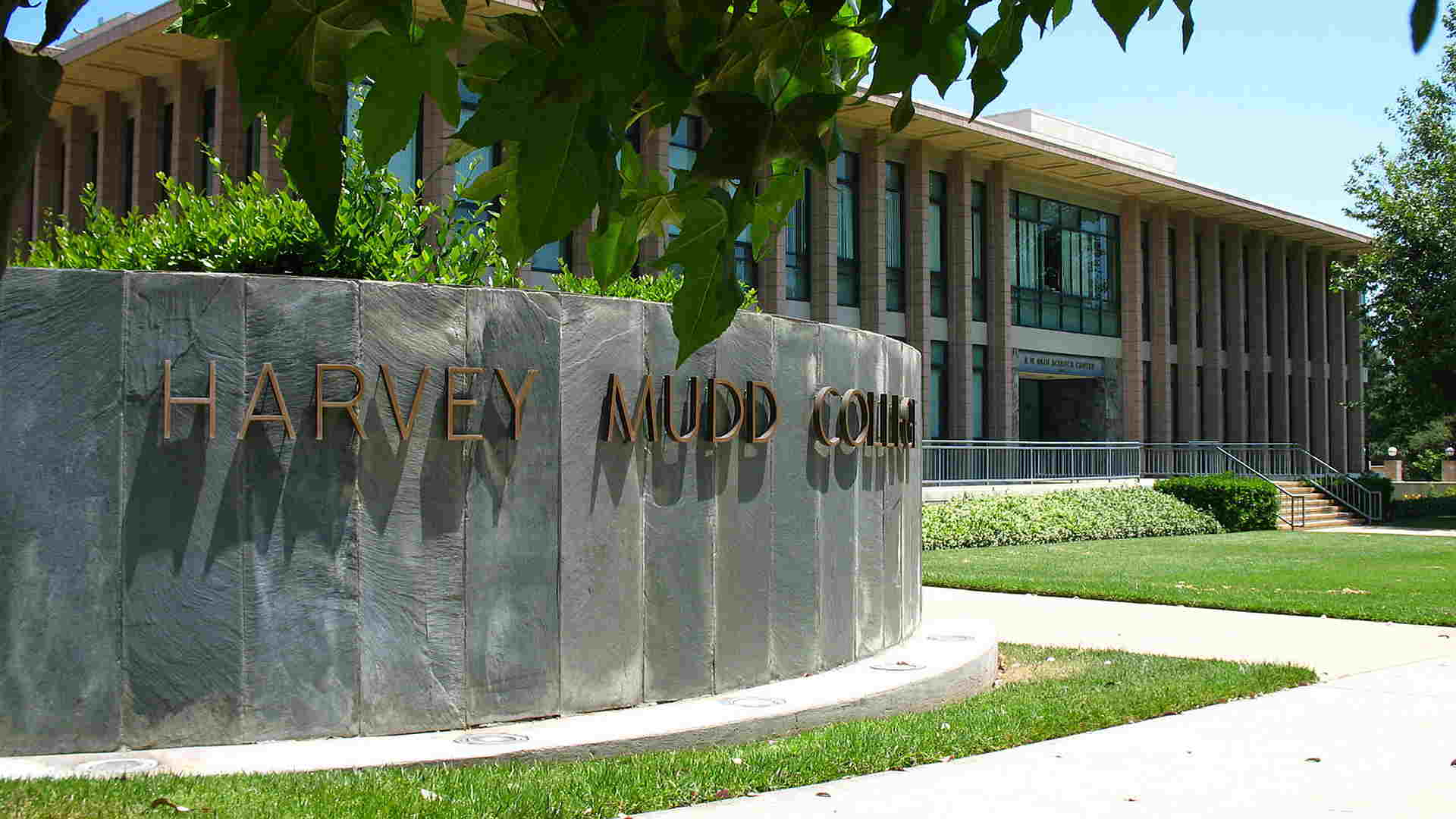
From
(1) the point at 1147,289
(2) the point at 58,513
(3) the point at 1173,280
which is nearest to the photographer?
(2) the point at 58,513

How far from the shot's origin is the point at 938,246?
3628cm

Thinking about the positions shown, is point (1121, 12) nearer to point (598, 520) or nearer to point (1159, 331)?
point (598, 520)

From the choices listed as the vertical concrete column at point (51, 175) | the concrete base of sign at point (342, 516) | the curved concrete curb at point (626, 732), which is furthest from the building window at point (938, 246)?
the concrete base of sign at point (342, 516)

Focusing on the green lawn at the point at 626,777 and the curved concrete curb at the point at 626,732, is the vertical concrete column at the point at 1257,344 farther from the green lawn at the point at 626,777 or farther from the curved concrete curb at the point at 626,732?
the curved concrete curb at the point at 626,732

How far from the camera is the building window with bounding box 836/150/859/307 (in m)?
33.5

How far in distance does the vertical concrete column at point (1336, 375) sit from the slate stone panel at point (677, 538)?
49519 mm

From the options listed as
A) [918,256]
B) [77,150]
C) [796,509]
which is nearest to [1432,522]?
[918,256]

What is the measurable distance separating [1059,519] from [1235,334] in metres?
20.0

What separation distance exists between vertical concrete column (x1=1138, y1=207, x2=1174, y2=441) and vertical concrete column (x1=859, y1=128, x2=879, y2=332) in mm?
12569

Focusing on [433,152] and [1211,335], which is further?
[1211,335]

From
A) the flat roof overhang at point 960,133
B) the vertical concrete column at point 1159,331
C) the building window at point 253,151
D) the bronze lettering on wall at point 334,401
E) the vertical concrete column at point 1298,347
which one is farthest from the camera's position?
the vertical concrete column at point 1298,347

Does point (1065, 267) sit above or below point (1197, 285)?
below

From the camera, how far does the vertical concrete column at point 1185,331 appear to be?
4341 centimetres

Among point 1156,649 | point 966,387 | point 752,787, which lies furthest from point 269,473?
point 966,387
